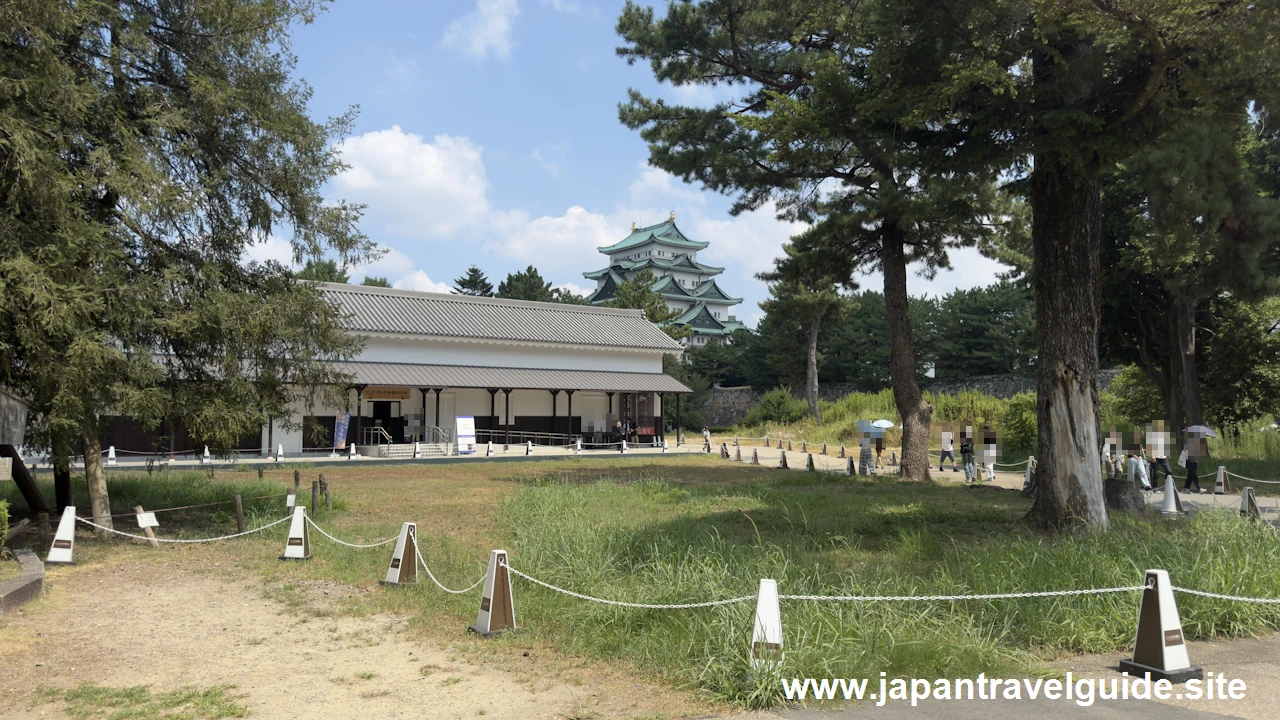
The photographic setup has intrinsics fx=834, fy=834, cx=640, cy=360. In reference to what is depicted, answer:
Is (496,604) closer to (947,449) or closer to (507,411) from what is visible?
(947,449)

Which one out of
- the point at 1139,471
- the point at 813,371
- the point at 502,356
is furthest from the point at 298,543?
the point at 813,371

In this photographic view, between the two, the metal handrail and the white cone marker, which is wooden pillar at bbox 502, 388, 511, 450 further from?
the white cone marker

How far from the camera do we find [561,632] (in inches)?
248

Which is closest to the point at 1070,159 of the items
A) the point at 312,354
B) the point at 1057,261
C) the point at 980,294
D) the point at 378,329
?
the point at 1057,261

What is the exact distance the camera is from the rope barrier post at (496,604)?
20.8 feet

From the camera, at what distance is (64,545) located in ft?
31.0

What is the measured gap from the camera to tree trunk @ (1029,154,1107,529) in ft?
31.7

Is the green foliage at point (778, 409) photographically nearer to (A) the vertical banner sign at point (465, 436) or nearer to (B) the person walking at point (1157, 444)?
(A) the vertical banner sign at point (465, 436)

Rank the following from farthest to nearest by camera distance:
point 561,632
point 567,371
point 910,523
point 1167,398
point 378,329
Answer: point 567,371 < point 378,329 < point 1167,398 < point 910,523 < point 561,632

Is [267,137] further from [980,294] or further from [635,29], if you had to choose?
[980,294]

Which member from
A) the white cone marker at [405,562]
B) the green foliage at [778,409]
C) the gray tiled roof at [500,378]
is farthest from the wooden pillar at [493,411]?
the white cone marker at [405,562]

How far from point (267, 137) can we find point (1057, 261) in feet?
34.7

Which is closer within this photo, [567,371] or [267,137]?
[267,137]

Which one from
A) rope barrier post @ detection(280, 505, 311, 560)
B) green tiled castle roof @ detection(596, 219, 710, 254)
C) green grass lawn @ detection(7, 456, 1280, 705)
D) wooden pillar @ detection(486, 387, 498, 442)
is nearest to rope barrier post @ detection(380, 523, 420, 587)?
green grass lawn @ detection(7, 456, 1280, 705)
